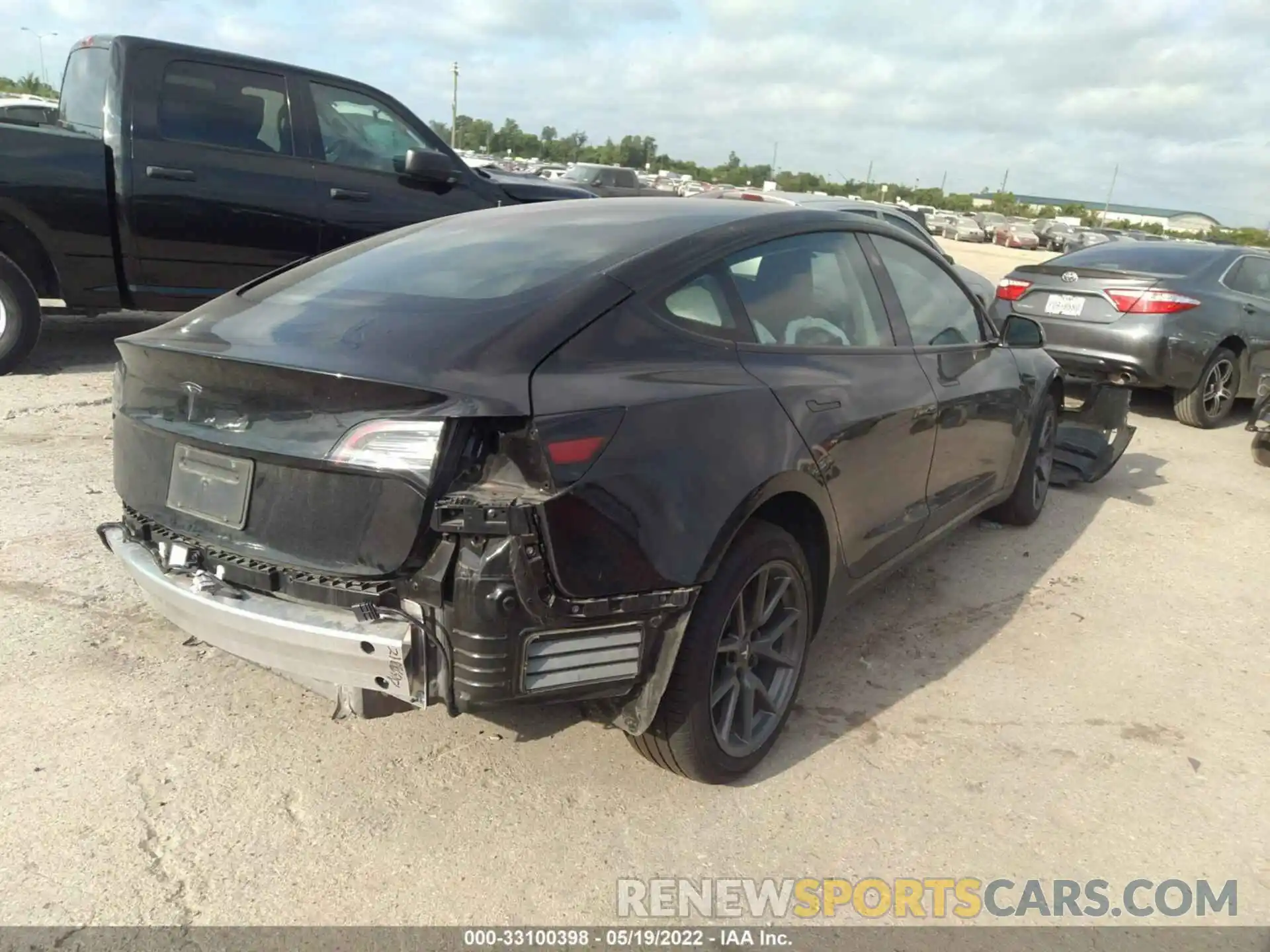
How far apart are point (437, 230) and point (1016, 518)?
345 cm

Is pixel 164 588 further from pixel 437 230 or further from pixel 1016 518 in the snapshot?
pixel 1016 518

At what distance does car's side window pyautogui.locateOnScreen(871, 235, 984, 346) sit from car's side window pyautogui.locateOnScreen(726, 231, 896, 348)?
220 mm

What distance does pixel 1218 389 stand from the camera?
324 inches

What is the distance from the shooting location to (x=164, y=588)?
2625 mm

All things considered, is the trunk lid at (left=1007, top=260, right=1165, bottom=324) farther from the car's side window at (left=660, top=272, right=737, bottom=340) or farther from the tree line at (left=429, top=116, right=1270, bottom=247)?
the tree line at (left=429, top=116, right=1270, bottom=247)

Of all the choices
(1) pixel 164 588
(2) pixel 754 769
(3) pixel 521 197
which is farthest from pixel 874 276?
(3) pixel 521 197

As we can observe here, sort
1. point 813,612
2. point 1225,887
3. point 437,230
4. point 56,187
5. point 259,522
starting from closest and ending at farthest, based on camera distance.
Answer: point 259,522 → point 1225,887 → point 813,612 → point 437,230 → point 56,187

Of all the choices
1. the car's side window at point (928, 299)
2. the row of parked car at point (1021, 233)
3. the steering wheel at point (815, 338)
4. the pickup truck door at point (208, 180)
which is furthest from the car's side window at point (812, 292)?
the row of parked car at point (1021, 233)

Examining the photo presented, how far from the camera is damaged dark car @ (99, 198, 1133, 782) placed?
2273mm

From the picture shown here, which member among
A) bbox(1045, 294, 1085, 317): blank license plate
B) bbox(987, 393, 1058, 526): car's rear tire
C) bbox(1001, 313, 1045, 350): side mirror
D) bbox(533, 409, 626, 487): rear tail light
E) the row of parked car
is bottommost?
bbox(987, 393, 1058, 526): car's rear tire

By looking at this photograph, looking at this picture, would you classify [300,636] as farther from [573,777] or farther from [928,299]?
[928,299]

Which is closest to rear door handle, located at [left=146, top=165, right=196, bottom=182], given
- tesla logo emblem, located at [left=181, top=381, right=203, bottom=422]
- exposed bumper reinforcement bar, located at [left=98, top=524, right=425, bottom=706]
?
tesla logo emblem, located at [left=181, top=381, right=203, bottom=422]

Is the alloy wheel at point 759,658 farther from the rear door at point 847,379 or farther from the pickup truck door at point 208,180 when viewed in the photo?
the pickup truck door at point 208,180

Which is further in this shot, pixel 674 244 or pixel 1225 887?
pixel 674 244
